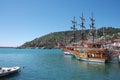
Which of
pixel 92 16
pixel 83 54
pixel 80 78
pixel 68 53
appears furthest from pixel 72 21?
pixel 80 78

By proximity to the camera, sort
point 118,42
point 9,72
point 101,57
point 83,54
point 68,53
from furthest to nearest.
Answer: point 118,42 → point 68,53 → point 83,54 → point 101,57 → point 9,72

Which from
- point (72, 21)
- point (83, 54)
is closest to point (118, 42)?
point (72, 21)

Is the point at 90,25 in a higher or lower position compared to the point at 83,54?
higher

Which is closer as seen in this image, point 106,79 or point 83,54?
point 106,79

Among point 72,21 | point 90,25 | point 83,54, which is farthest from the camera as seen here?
point 72,21

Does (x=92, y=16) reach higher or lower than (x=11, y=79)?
higher

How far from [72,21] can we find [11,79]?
3832 inches

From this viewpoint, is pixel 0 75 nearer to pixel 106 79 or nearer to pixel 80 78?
pixel 80 78

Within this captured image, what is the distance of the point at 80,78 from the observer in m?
39.2

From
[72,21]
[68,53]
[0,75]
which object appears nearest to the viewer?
Result: [0,75]

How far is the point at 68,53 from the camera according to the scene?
115 meters

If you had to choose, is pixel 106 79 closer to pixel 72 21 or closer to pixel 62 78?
pixel 62 78

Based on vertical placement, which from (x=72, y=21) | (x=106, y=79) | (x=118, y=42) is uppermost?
(x=72, y=21)

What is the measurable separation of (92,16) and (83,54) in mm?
29051
